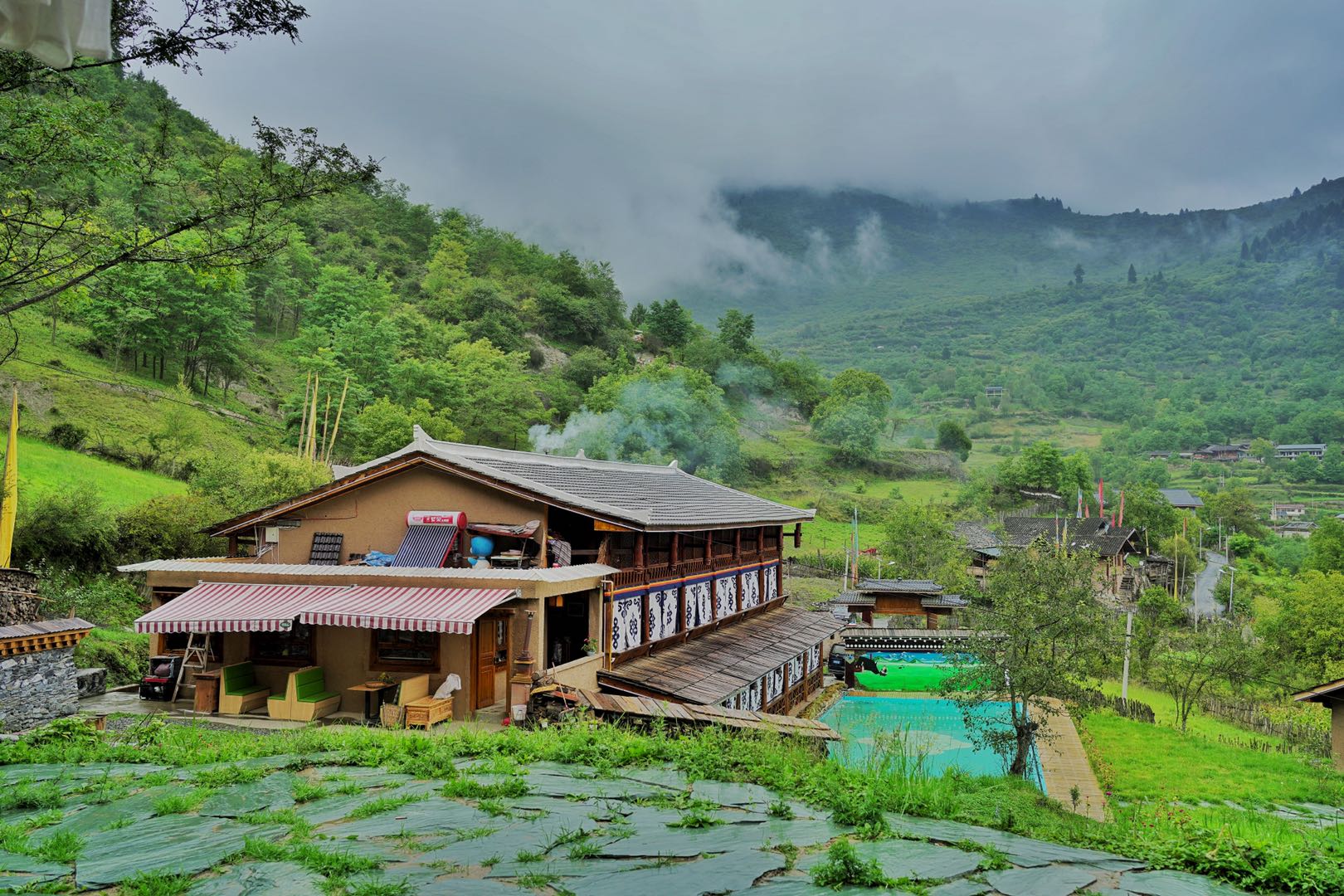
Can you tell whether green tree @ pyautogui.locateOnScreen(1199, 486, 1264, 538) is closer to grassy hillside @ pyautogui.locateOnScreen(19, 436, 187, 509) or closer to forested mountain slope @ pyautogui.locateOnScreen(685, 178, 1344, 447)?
forested mountain slope @ pyautogui.locateOnScreen(685, 178, 1344, 447)

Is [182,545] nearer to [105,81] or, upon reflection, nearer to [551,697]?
[551,697]

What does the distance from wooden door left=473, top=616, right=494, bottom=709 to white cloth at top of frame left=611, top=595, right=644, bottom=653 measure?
2226 mm

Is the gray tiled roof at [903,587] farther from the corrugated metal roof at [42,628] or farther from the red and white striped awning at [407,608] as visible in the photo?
the corrugated metal roof at [42,628]

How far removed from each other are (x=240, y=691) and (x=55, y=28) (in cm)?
1351

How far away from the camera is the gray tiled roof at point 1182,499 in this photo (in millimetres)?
76750

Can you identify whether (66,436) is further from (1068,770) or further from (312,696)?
(1068,770)

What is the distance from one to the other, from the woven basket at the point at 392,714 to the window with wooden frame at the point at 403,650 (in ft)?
3.94

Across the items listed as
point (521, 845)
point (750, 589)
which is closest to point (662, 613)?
point (750, 589)

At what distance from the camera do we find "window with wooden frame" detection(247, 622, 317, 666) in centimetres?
1482

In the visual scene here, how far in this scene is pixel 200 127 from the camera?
7631 cm

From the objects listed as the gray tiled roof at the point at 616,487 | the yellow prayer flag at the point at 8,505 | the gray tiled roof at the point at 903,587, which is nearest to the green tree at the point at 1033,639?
the gray tiled roof at the point at 616,487

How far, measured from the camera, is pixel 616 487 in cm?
1942

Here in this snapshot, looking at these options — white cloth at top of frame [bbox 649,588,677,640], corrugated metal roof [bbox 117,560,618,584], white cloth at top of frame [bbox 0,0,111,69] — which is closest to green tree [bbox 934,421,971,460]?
white cloth at top of frame [bbox 649,588,677,640]

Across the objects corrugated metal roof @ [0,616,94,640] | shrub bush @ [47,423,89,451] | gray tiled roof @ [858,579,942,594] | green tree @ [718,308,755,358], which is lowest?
gray tiled roof @ [858,579,942,594]
